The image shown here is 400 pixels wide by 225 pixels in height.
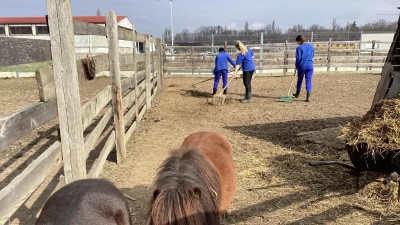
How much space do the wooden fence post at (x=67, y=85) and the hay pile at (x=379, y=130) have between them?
300cm

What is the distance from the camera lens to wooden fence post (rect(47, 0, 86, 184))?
255cm

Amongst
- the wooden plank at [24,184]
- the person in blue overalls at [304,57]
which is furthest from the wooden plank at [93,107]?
the person in blue overalls at [304,57]

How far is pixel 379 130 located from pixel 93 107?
332cm

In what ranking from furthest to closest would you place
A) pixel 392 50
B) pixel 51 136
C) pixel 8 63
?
pixel 51 136, pixel 392 50, pixel 8 63

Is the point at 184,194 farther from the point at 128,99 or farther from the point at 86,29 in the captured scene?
the point at 128,99

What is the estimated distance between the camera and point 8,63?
1.93 meters

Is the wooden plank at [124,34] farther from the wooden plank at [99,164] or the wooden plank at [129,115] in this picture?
the wooden plank at [99,164]

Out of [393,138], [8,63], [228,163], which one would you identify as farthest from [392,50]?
[8,63]

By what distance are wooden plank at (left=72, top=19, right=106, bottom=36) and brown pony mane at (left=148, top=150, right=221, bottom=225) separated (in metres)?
1.77

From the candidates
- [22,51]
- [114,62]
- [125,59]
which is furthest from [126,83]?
[22,51]

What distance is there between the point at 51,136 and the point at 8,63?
16.4ft

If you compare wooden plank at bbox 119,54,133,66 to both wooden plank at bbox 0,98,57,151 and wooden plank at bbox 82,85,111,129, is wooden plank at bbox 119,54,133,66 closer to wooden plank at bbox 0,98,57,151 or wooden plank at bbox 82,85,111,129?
wooden plank at bbox 82,85,111,129

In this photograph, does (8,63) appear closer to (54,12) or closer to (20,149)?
(54,12)

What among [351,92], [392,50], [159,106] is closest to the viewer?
[392,50]
